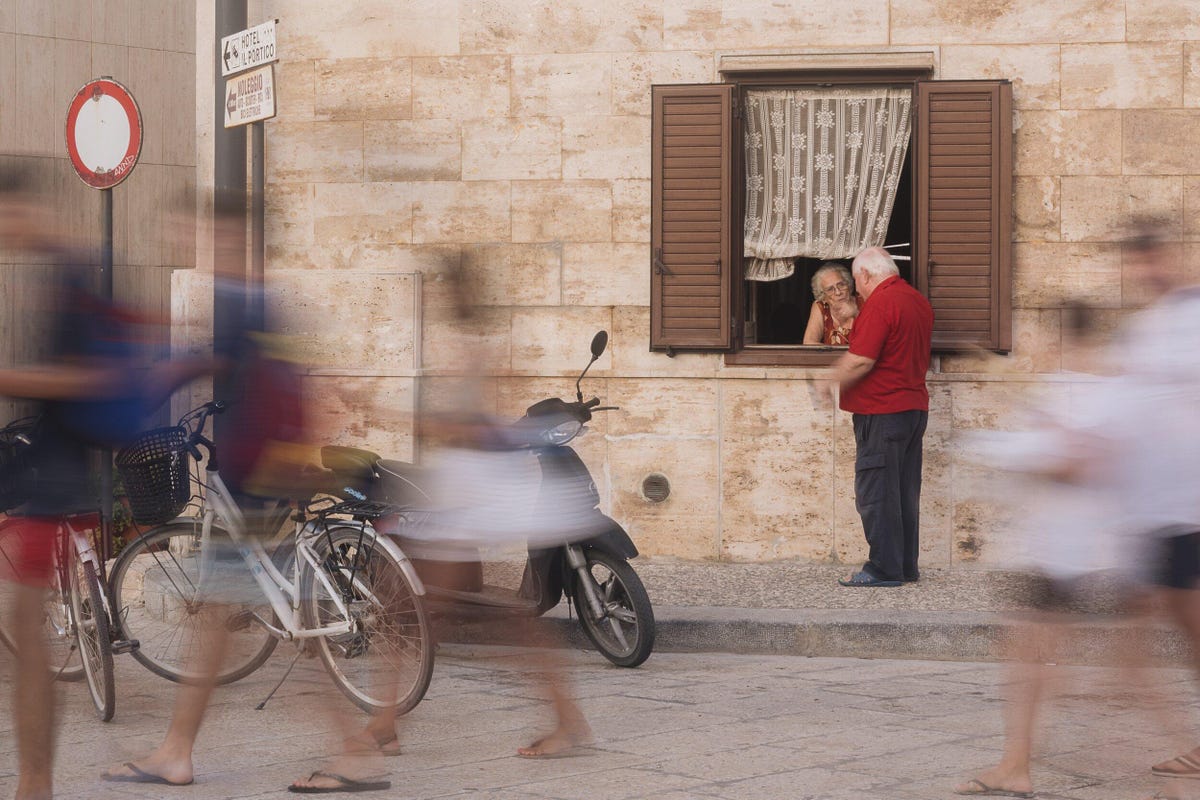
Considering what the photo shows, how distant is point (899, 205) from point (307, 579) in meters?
5.70

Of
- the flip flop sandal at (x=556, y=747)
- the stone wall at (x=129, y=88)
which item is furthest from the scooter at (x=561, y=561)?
the stone wall at (x=129, y=88)

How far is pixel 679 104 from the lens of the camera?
1045cm

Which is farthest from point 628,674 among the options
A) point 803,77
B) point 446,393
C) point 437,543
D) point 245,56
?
point 803,77

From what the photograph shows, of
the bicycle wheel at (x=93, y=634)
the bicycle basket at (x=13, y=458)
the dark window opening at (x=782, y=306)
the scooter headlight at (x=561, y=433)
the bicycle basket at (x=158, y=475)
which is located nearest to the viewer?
the bicycle basket at (x=13, y=458)

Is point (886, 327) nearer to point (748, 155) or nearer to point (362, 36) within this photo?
point (748, 155)

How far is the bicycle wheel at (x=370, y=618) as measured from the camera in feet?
19.4

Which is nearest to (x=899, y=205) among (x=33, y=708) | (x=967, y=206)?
(x=967, y=206)

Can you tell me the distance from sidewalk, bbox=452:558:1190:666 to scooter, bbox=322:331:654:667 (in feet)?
1.85

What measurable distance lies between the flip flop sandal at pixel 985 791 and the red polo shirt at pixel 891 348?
163 inches

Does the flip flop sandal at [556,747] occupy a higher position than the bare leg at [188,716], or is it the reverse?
the bare leg at [188,716]

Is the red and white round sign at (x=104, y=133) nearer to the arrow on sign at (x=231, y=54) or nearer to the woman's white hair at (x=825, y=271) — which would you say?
the arrow on sign at (x=231, y=54)

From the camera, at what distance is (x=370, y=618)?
19.6 ft

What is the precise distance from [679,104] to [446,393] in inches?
203

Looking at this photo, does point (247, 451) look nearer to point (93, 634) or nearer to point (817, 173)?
point (93, 634)
